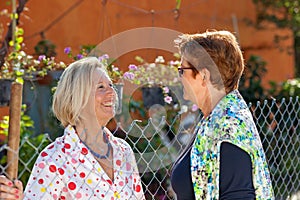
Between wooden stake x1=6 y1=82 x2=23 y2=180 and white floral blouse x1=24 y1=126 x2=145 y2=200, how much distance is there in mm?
427

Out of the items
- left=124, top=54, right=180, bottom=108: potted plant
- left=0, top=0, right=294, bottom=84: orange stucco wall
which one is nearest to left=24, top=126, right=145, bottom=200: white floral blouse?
left=124, top=54, right=180, bottom=108: potted plant

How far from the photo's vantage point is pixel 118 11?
6926 mm

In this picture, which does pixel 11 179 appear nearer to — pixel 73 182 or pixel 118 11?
pixel 73 182

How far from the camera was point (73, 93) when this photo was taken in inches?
107

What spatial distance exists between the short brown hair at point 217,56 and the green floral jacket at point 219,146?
0.09 m

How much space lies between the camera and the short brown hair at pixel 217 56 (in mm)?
2512

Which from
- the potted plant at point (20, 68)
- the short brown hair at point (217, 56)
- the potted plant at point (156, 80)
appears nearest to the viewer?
the short brown hair at point (217, 56)

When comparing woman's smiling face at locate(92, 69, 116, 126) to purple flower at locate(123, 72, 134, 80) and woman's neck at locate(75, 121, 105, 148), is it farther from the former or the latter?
purple flower at locate(123, 72, 134, 80)

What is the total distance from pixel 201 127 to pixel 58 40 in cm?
405

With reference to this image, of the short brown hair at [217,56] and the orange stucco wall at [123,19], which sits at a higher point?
the orange stucco wall at [123,19]

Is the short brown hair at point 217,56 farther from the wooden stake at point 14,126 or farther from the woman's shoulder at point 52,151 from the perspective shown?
the wooden stake at point 14,126

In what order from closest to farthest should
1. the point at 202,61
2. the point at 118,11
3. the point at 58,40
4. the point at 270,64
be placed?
the point at 202,61, the point at 58,40, the point at 118,11, the point at 270,64

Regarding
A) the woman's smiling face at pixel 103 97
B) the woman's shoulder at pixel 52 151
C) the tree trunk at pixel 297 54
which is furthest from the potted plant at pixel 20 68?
the tree trunk at pixel 297 54

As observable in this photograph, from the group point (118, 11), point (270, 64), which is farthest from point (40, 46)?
point (270, 64)
